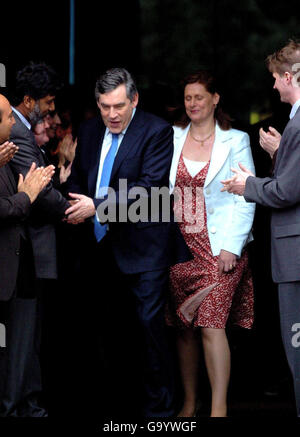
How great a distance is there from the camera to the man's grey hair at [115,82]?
16.7 feet

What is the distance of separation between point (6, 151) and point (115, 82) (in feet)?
2.97

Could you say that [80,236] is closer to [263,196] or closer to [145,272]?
[145,272]

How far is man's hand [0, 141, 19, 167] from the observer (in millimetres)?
4457

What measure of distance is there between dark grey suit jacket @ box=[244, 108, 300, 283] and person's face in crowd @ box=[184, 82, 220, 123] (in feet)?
2.61

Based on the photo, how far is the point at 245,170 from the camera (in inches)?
195

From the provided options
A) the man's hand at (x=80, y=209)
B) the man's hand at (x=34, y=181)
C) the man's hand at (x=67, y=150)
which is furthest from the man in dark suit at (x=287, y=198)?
the man's hand at (x=67, y=150)

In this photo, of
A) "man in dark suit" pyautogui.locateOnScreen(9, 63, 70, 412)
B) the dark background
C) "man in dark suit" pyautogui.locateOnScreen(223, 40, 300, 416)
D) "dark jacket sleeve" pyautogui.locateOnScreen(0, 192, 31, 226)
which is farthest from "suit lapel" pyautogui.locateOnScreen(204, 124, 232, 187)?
"dark jacket sleeve" pyautogui.locateOnScreen(0, 192, 31, 226)

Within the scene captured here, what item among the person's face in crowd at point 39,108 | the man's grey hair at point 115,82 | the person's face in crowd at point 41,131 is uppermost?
the man's grey hair at point 115,82

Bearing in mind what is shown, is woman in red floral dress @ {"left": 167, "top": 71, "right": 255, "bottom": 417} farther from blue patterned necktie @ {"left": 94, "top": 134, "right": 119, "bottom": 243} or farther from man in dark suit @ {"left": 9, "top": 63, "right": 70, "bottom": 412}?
man in dark suit @ {"left": 9, "top": 63, "right": 70, "bottom": 412}

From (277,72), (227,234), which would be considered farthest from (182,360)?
(277,72)

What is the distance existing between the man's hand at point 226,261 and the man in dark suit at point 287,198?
52 cm

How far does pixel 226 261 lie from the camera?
524cm

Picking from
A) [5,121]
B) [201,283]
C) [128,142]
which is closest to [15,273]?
[5,121]

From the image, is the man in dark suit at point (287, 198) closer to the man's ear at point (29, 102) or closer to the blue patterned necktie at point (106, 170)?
the blue patterned necktie at point (106, 170)
